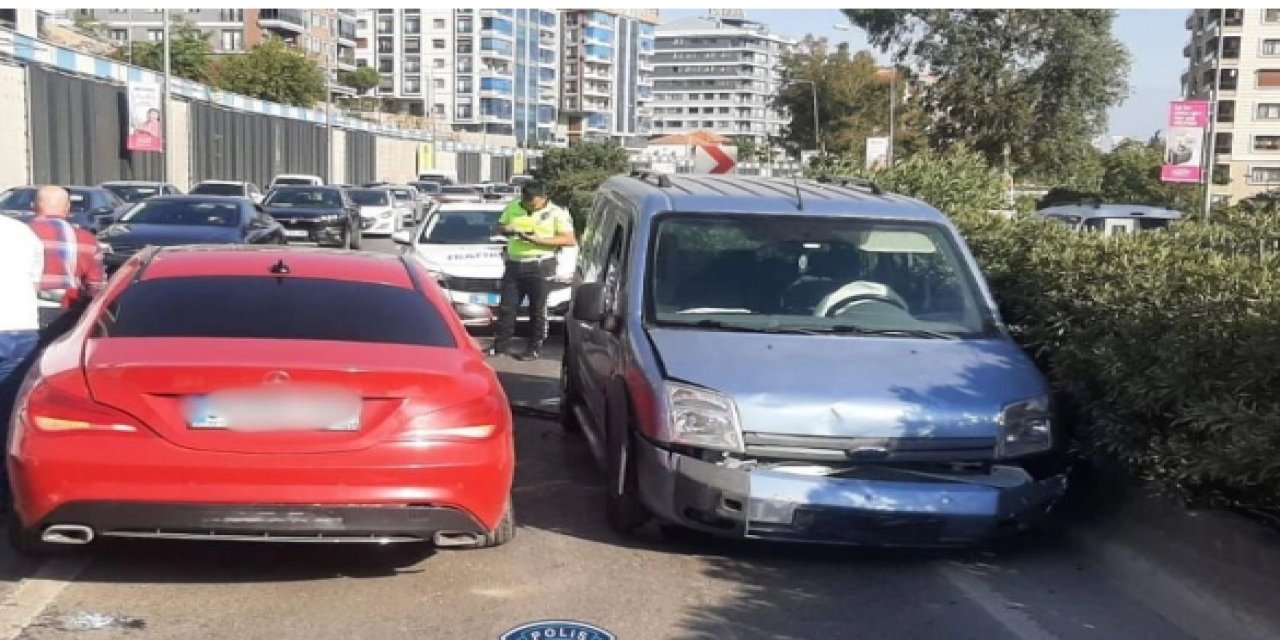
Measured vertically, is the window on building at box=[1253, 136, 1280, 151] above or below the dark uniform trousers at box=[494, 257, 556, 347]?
above

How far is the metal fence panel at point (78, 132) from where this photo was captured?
4381 centimetres

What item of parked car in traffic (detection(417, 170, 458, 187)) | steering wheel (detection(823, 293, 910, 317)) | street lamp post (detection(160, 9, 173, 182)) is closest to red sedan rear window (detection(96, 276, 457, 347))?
steering wheel (detection(823, 293, 910, 317))

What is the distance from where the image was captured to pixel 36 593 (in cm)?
560

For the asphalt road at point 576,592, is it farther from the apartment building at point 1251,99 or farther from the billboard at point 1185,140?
the apartment building at point 1251,99

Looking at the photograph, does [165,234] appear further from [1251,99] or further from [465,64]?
[465,64]

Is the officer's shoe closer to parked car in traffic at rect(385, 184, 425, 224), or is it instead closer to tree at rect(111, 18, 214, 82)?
parked car in traffic at rect(385, 184, 425, 224)

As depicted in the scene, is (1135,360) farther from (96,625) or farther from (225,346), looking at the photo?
(96,625)

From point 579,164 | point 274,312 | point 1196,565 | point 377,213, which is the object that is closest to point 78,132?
point 377,213

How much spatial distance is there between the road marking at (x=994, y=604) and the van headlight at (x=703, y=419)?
1.14 metres

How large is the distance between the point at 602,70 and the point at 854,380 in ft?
594

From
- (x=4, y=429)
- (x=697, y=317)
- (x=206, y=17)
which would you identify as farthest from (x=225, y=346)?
(x=206, y=17)

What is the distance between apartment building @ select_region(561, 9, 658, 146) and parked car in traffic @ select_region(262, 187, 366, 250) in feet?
483

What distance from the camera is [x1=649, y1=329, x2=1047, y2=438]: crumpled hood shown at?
20.3 feet

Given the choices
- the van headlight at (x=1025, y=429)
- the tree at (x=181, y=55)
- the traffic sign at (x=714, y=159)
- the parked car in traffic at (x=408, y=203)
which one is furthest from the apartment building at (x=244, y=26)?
the van headlight at (x=1025, y=429)
